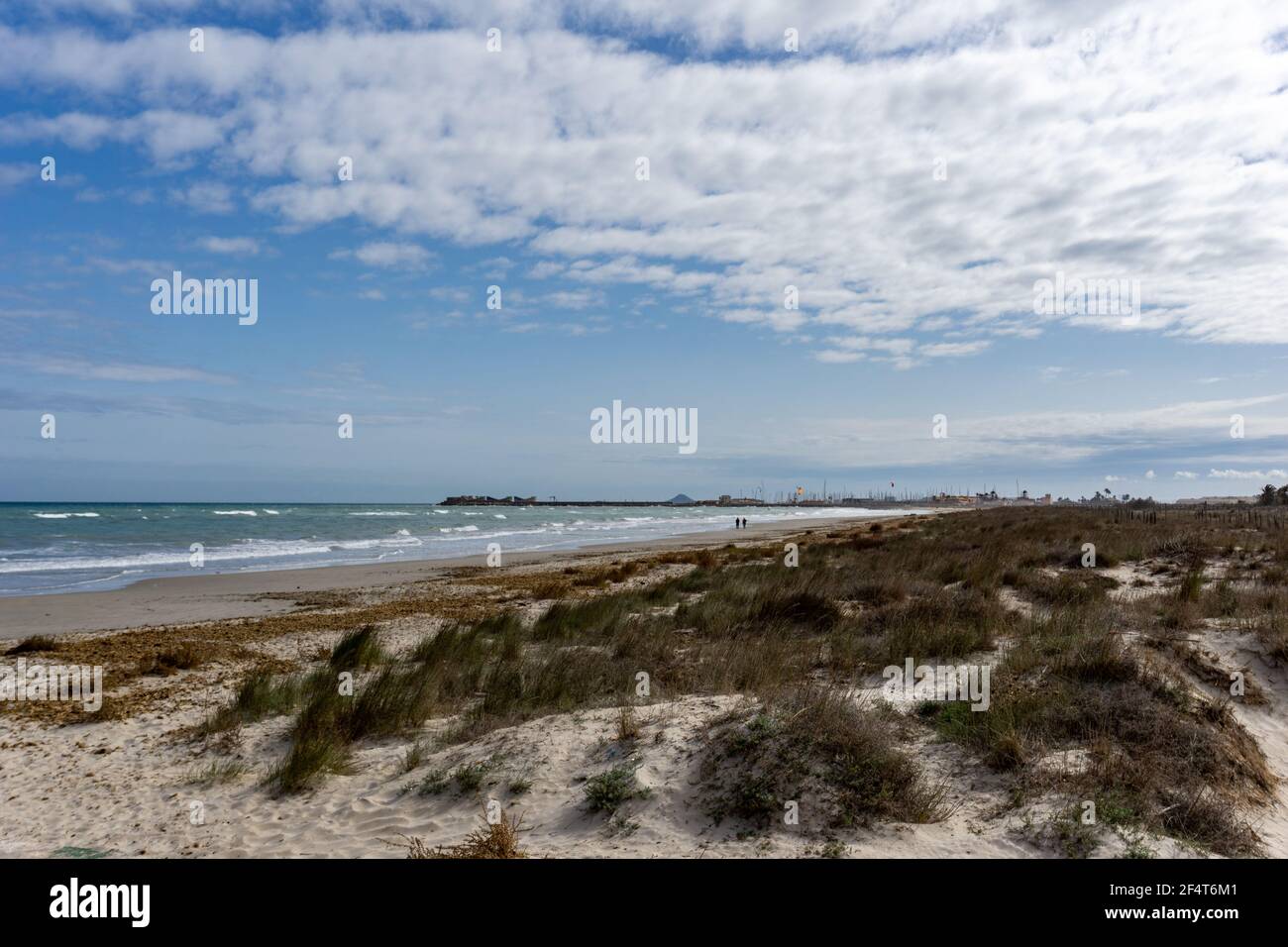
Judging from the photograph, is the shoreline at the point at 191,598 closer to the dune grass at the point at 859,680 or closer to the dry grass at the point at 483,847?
the dune grass at the point at 859,680

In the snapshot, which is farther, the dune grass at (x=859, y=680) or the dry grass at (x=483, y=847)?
the dune grass at (x=859, y=680)

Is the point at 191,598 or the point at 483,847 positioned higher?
the point at 483,847

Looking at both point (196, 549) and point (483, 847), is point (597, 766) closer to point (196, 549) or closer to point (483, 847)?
point (483, 847)

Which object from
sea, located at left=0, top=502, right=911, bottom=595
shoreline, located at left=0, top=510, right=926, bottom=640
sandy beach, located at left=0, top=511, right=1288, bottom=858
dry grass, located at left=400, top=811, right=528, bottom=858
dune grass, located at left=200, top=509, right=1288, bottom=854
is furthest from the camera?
sea, located at left=0, top=502, right=911, bottom=595

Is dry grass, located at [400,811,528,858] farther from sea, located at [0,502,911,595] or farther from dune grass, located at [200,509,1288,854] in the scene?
sea, located at [0,502,911,595]

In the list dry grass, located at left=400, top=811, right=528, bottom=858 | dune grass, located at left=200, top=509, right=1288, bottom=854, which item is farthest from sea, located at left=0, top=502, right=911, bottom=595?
dry grass, located at left=400, top=811, right=528, bottom=858

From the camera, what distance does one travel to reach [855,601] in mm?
12953

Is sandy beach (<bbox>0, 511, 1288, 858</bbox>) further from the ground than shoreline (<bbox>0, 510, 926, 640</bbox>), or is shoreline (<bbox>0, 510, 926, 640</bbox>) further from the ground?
sandy beach (<bbox>0, 511, 1288, 858</bbox>)

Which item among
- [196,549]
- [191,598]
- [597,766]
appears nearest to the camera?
[597,766]

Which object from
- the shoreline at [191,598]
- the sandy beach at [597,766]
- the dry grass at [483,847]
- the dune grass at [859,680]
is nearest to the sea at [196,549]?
the shoreline at [191,598]

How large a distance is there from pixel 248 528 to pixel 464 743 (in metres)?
50.4

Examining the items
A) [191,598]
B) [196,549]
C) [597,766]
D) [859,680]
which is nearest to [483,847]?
[597,766]
